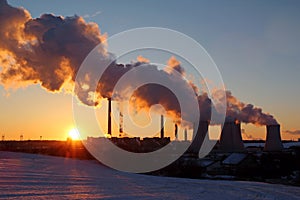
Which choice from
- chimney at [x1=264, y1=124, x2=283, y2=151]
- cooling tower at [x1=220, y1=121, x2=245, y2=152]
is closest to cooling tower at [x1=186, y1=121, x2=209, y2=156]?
cooling tower at [x1=220, y1=121, x2=245, y2=152]

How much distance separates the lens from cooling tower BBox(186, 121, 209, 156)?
49406 mm

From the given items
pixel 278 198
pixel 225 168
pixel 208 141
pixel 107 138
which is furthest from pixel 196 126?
pixel 278 198

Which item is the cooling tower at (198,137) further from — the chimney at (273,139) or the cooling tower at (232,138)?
the chimney at (273,139)

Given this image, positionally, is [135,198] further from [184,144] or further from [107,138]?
[184,144]

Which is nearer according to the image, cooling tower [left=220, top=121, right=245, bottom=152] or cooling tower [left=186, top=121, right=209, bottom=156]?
cooling tower [left=186, top=121, right=209, bottom=156]

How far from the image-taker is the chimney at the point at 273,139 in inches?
1996

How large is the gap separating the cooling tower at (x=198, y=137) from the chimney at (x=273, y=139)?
824 centimetres

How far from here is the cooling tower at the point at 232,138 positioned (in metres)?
50.8

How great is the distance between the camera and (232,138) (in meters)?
51.7

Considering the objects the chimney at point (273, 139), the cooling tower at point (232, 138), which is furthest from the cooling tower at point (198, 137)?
the chimney at point (273, 139)

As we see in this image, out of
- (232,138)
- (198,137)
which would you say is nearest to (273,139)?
(232,138)

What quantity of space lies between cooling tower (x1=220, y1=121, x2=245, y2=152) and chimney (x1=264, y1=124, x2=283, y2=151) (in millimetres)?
3413

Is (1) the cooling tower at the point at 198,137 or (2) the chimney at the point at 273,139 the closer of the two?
(1) the cooling tower at the point at 198,137

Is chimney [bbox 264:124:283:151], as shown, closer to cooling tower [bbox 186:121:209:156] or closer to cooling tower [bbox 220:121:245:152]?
cooling tower [bbox 220:121:245:152]
